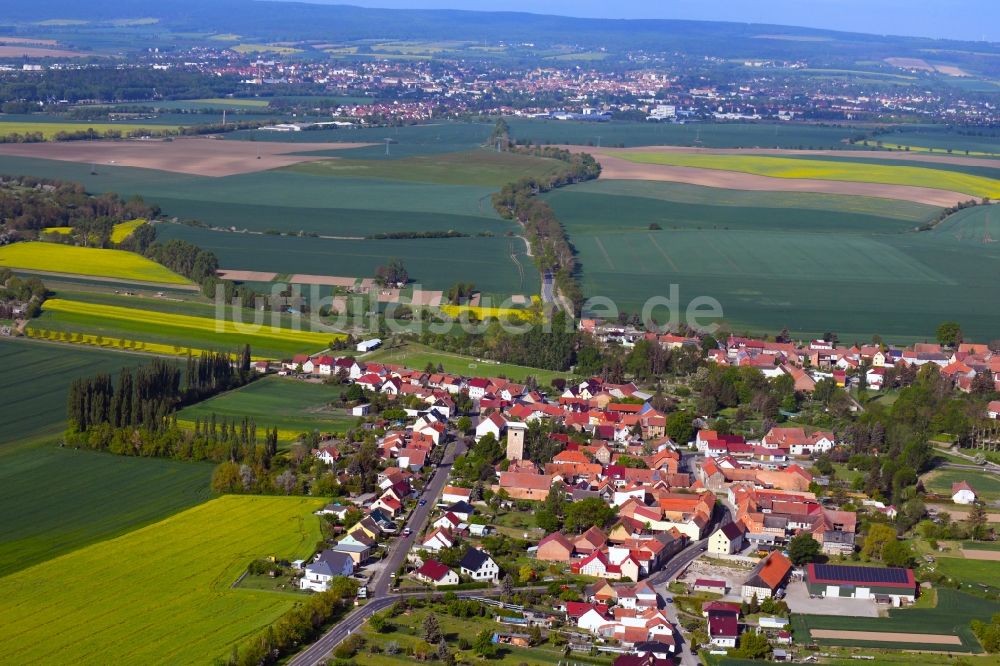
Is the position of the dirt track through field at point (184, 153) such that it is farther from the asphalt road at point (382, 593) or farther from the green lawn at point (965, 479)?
the green lawn at point (965, 479)

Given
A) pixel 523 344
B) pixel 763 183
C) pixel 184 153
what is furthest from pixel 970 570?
pixel 184 153

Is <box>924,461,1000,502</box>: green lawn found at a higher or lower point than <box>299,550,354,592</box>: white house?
lower

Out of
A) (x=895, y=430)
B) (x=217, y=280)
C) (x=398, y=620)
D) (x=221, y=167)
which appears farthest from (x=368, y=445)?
(x=221, y=167)

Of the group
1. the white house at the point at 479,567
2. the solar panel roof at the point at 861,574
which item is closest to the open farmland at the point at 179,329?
the white house at the point at 479,567

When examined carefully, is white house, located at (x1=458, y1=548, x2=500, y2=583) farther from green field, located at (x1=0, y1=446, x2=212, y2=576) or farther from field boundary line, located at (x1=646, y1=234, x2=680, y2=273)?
field boundary line, located at (x1=646, y1=234, x2=680, y2=273)

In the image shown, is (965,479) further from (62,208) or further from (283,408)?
(62,208)

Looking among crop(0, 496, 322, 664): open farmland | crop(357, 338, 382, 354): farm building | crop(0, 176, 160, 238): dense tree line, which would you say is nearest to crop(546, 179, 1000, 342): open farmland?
crop(357, 338, 382, 354): farm building
